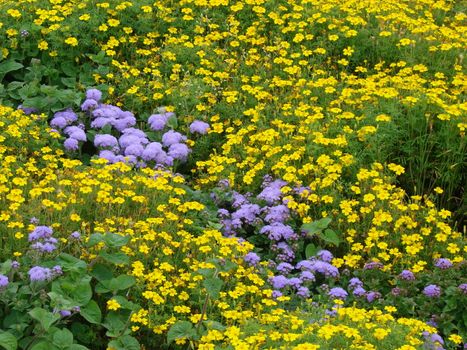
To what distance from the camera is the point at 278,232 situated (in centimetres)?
502

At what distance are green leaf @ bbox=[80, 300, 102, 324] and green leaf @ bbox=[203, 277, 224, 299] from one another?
20.6 inches

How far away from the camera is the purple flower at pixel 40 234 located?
4281 millimetres

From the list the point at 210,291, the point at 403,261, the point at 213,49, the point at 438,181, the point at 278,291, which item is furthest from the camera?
the point at 213,49

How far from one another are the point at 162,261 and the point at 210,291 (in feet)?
1.96

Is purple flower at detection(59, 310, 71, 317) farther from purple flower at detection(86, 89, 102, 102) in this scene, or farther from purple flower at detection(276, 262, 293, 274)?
purple flower at detection(86, 89, 102, 102)

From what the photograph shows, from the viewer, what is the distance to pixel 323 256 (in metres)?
4.89

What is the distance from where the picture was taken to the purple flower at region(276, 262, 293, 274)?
473cm

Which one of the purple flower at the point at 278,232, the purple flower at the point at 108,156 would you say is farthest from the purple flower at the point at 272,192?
the purple flower at the point at 108,156

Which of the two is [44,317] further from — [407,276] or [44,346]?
[407,276]

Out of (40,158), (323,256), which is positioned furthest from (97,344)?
(40,158)

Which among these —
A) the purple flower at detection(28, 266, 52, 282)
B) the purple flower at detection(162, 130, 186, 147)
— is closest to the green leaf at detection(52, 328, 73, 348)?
the purple flower at detection(28, 266, 52, 282)

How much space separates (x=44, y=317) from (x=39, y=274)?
35 centimetres

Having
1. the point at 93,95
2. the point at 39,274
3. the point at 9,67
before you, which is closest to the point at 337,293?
the point at 39,274

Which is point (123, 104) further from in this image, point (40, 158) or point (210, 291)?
point (210, 291)
